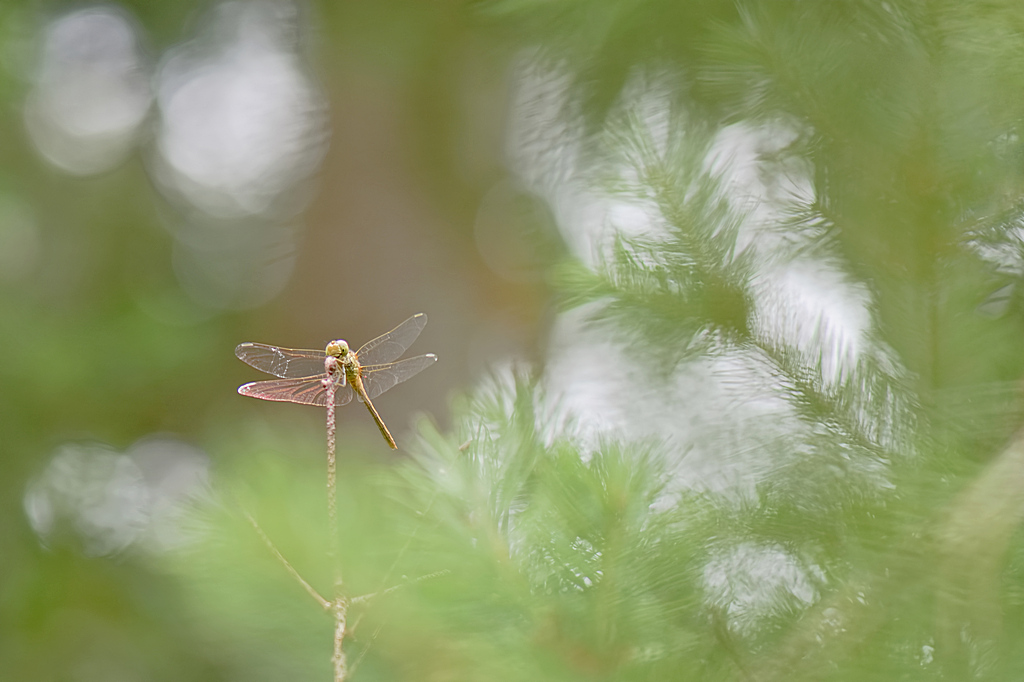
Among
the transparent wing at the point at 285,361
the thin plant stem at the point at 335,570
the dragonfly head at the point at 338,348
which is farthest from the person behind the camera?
the transparent wing at the point at 285,361

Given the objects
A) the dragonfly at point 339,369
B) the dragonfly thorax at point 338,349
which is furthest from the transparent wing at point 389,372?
the dragonfly thorax at point 338,349

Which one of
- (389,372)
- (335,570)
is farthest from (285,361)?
(335,570)

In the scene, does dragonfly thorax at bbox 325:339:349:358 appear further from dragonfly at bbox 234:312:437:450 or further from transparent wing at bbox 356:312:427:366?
transparent wing at bbox 356:312:427:366

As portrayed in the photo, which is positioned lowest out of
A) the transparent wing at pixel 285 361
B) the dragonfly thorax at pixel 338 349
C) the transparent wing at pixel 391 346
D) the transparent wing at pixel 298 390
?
the transparent wing at pixel 391 346

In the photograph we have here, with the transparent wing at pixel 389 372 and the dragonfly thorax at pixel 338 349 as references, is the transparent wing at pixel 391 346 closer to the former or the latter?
the transparent wing at pixel 389 372

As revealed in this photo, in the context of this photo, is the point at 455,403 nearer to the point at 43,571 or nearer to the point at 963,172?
the point at 963,172

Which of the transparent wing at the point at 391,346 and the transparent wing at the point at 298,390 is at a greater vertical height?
the transparent wing at the point at 298,390

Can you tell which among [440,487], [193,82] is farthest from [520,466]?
[193,82]

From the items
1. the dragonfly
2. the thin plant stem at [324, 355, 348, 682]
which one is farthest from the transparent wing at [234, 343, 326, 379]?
the thin plant stem at [324, 355, 348, 682]
